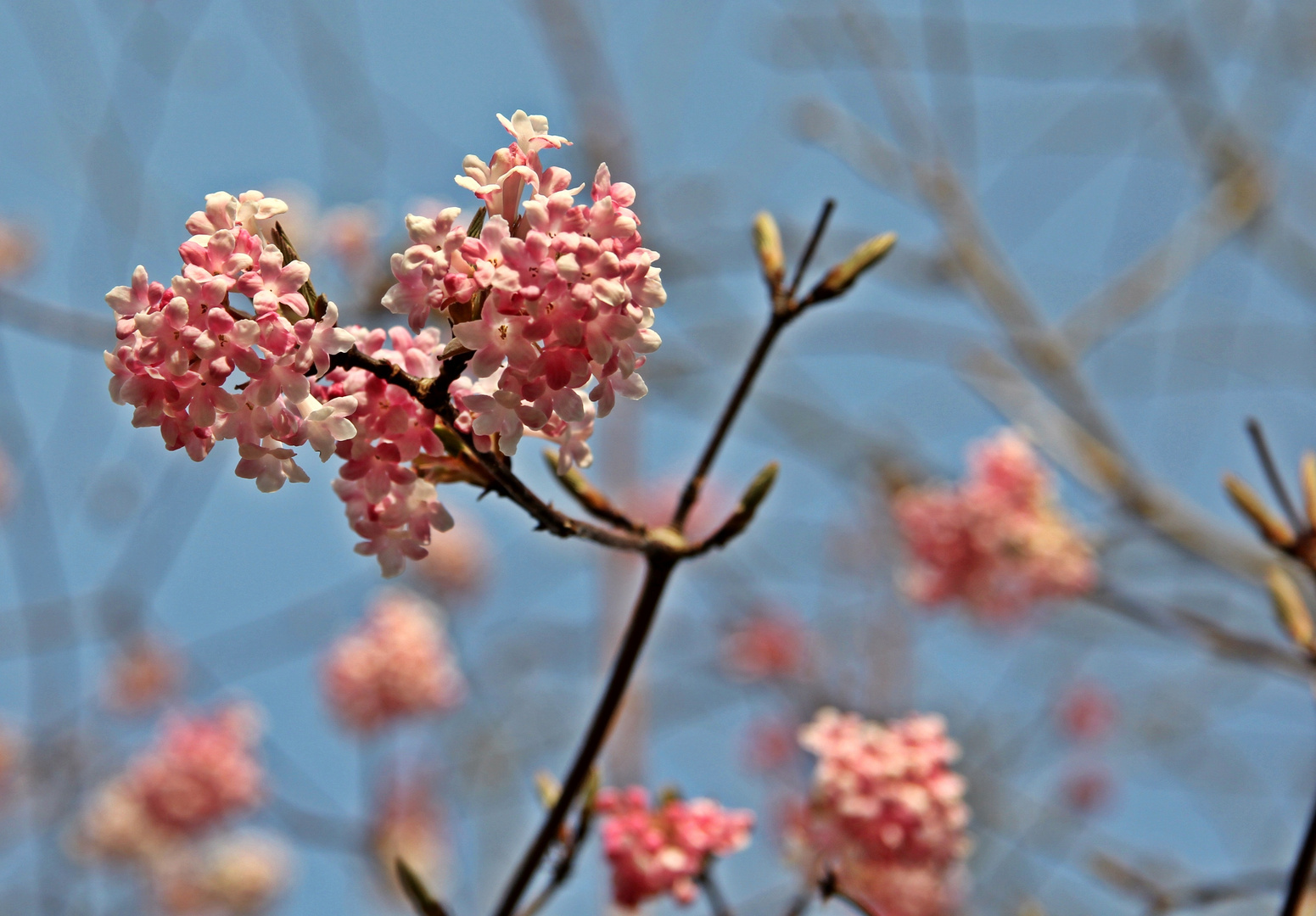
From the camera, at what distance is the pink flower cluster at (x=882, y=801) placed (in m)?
2.08

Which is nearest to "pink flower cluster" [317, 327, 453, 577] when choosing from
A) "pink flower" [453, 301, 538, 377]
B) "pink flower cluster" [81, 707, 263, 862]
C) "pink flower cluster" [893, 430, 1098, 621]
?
"pink flower" [453, 301, 538, 377]

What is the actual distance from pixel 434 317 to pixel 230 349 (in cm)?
21

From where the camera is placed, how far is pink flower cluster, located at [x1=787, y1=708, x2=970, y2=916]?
208 cm

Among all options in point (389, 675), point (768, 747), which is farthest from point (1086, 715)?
point (389, 675)

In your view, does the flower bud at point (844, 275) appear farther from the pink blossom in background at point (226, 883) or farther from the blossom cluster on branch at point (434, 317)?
the pink blossom in background at point (226, 883)

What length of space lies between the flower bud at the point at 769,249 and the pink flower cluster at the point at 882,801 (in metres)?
1.01

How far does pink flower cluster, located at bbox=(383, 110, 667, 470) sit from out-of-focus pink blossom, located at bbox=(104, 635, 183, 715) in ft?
19.5

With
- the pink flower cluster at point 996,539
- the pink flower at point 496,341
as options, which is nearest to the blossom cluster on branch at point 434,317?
the pink flower at point 496,341

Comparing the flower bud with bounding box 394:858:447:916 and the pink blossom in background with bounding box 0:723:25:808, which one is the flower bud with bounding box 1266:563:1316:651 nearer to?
the flower bud with bounding box 394:858:447:916

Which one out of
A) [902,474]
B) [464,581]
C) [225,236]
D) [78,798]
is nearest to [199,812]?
[78,798]

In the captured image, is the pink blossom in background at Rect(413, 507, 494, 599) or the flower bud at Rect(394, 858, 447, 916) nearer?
the flower bud at Rect(394, 858, 447, 916)

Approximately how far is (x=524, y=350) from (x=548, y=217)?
136mm

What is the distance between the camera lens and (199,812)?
14.5 feet

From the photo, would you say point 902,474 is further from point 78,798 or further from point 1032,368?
point 78,798
